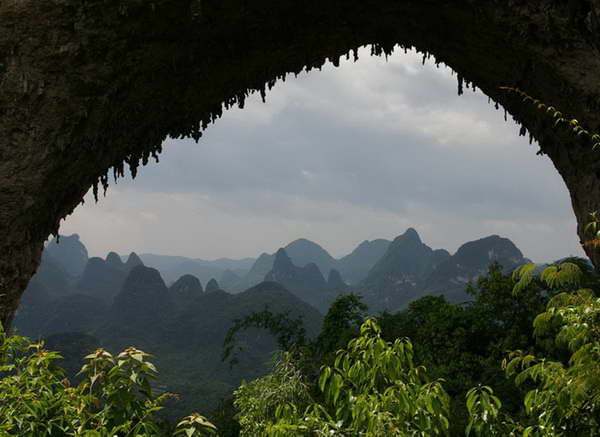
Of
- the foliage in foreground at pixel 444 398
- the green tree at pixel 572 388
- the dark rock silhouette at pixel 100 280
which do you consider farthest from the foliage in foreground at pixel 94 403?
the dark rock silhouette at pixel 100 280

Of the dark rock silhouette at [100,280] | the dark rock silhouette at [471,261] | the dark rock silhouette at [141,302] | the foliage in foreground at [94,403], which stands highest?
the foliage in foreground at [94,403]

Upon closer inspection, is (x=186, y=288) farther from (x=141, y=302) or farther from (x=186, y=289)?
(x=141, y=302)

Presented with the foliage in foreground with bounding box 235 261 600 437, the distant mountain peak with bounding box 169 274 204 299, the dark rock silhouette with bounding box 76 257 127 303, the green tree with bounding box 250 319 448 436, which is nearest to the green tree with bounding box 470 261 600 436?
the foliage in foreground with bounding box 235 261 600 437

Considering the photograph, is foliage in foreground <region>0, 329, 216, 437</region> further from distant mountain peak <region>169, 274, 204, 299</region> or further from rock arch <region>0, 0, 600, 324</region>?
distant mountain peak <region>169, 274, 204, 299</region>

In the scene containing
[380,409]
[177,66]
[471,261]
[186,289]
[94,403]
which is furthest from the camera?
[471,261]

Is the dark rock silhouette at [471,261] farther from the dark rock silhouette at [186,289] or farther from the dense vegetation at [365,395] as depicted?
the dense vegetation at [365,395]

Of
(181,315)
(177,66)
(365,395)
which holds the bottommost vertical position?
(181,315)

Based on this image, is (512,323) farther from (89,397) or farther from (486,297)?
(89,397)

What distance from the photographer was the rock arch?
7910mm

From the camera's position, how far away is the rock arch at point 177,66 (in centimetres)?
791

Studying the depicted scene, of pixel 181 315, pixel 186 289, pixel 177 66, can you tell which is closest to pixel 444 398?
pixel 177 66

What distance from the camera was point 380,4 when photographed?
9703 mm

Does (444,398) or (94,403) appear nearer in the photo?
(94,403)

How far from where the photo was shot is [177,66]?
9.66m
